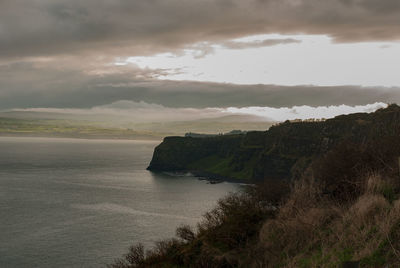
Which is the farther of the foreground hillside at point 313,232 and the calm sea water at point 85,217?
the calm sea water at point 85,217

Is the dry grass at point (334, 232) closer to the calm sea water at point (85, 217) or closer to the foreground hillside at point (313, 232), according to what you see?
the foreground hillside at point (313, 232)

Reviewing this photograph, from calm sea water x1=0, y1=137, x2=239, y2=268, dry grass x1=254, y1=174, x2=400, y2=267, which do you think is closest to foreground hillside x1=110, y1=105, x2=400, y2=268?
dry grass x1=254, y1=174, x2=400, y2=267

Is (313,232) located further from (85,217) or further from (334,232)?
(85,217)

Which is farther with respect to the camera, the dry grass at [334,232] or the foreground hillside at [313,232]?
the foreground hillside at [313,232]

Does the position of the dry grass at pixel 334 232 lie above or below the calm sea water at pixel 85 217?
above

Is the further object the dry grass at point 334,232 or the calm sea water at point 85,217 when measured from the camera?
the calm sea water at point 85,217

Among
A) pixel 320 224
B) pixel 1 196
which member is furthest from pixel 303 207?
pixel 1 196

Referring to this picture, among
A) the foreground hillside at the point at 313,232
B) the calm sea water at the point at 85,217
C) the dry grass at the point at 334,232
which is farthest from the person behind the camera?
the calm sea water at the point at 85,217

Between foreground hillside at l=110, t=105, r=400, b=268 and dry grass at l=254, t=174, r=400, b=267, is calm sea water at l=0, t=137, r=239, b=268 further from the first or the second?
dry grass at l=254, t=174, r=400, b=267

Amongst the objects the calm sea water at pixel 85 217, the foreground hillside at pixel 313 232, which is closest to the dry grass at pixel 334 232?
the foreground hillside at pixel 313 232

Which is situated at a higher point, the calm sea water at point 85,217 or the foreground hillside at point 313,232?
the foreground hillside at point 313,232

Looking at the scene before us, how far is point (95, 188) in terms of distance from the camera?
179m

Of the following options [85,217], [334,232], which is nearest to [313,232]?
[334,232]

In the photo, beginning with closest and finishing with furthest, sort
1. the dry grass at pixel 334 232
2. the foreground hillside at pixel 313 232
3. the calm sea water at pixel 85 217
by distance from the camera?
the dry grass at pixel 334 232
the foreground hillside at pixel 313 232
the calm sea water at pixel 85 217
